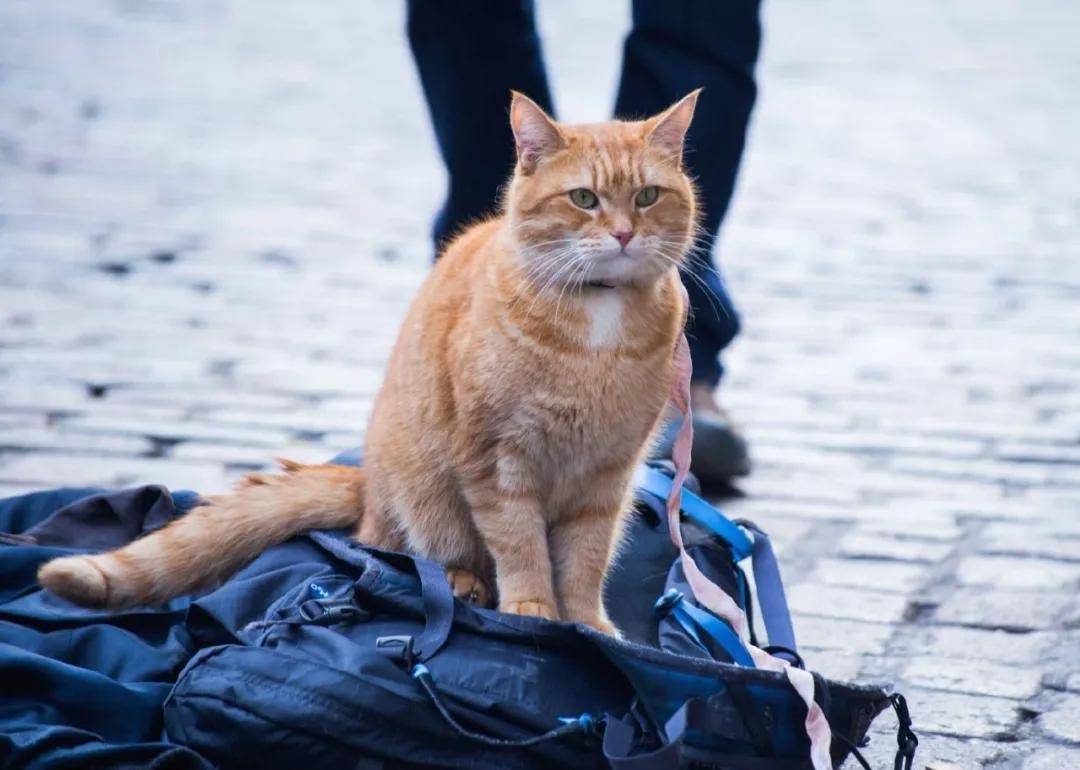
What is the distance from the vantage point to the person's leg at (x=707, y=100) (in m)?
3.77

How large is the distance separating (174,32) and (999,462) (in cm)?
699

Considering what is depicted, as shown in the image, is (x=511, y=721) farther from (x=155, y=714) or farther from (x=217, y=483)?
(x=217, y=483)

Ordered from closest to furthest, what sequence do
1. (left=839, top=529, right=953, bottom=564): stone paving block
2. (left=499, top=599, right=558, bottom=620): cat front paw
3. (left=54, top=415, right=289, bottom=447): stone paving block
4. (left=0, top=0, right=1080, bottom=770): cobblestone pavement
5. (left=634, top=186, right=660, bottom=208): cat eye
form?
(left=499, top=599, right=558, bottom=620): cat front paw → (left=634, top=186, right=660, bottom=208): cat eye → (left=0, top=0, right=1080, bottom=770): cobblestone pavement → (left=839, top=529, right=953, bottom=564): stone paving block → (left=54, top=415, right=289, bottom=447): stone paving block

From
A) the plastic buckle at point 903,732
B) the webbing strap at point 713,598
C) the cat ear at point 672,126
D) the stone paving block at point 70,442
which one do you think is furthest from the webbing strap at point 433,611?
the stone paving block at point 70,442

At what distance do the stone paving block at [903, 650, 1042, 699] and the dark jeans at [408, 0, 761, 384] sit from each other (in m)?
1.19

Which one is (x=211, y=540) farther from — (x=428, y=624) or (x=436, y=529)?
(x=428, y=624)

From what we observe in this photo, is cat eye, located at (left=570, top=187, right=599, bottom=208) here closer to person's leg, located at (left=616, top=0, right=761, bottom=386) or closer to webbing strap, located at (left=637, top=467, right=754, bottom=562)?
webbing strap, located at (left=637, top=467, right=754, bottom=562)

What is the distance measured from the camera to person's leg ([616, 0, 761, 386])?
12.4 feet

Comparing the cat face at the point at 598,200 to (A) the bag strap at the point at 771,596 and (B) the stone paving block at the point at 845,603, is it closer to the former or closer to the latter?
(A) the bag strap at the point at 771,596

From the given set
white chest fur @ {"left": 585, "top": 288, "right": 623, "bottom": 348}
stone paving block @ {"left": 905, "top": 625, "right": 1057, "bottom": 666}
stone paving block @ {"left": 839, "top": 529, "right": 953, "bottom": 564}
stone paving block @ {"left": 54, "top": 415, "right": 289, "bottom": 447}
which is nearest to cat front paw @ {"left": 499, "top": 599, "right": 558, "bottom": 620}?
white chest fur @ {"left": 585, "top": 288, "right": 623, "bottom": 348}

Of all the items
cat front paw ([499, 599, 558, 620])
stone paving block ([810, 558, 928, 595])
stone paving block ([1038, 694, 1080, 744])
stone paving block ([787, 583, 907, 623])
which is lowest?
stone paving block ([810, 558, 928, 595])

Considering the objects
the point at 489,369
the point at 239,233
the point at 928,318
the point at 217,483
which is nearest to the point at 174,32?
the point at 239,233

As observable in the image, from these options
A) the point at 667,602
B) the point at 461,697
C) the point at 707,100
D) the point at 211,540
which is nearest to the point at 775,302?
the point at 707,100

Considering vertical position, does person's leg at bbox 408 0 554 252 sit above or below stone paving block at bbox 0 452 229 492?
above
